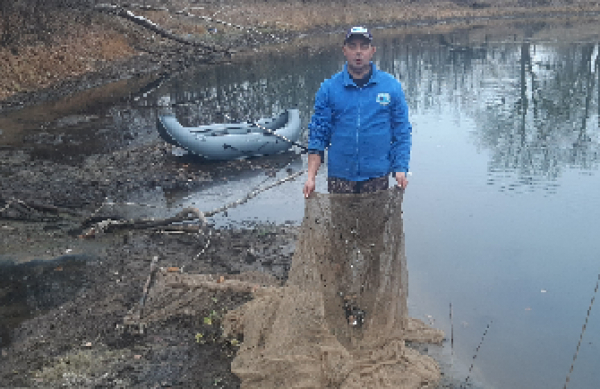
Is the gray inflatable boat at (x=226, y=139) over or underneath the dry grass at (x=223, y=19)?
underneath

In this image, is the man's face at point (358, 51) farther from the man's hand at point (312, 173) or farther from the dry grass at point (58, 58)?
the dry grass at point (58, 58)

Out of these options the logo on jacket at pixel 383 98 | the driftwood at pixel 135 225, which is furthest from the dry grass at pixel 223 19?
the logo on jacket at pixel 383 98

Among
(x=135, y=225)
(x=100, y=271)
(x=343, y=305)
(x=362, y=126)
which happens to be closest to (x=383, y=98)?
(x=362, y=126)

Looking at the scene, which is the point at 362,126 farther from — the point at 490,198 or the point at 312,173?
the point at 490,198

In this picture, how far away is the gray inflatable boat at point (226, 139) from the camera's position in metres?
12.2

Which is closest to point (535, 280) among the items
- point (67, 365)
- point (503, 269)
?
point (503, 269)

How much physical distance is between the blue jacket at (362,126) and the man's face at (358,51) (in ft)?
0.38

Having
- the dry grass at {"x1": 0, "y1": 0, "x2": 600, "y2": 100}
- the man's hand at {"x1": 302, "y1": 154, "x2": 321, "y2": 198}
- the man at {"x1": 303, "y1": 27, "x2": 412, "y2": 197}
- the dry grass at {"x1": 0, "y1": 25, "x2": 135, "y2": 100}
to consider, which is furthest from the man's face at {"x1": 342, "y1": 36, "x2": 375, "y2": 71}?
the dry grass at {"x1": 0, "y1": 0, "x2": 600, "y2": 100}

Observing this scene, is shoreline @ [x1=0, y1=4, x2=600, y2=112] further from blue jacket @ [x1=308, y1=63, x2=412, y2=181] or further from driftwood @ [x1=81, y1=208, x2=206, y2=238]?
blue jacket @ [x1=308, y1=63, x2=412, y2=181]

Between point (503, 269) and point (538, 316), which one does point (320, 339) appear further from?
point (503, 269)

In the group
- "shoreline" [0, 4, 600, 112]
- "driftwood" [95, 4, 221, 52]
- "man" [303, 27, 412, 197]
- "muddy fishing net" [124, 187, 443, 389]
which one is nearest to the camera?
"muddy fishing net" [124, 187, 443, 389]

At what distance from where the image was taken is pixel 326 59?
94.0 feet

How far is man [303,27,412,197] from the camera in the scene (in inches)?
180

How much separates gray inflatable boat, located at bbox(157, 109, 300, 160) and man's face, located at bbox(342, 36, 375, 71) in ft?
24.3
